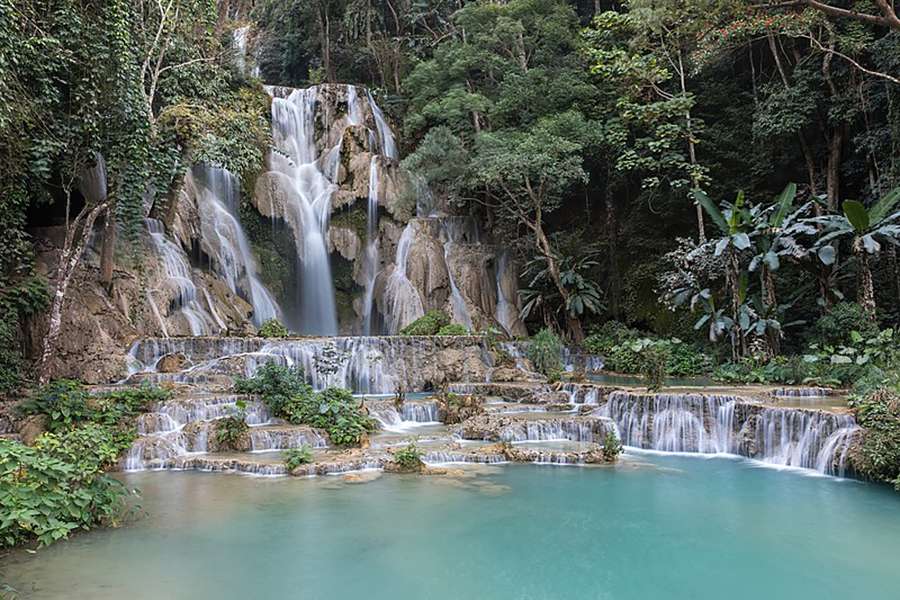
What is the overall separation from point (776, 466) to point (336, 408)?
6317 mm

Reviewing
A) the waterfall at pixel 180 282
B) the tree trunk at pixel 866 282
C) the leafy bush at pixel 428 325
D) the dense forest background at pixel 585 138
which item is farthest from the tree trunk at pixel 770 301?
the waterfall at pixel 180 282

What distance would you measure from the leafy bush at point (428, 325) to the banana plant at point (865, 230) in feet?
29.4

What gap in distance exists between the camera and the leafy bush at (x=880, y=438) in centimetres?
703

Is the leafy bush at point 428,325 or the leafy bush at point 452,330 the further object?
the leafy bush at point 428,325

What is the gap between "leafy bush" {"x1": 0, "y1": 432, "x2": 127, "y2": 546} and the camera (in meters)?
4.82

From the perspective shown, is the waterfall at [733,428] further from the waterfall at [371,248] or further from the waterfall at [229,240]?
the waterfall at [229,240]

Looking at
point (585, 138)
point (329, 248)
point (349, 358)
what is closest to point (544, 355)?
point (349, 358)

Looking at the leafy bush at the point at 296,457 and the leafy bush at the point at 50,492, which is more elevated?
the leafy bush at the point at 50,492

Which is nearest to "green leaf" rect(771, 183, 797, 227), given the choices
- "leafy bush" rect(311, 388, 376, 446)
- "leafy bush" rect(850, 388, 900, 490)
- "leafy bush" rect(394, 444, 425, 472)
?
"leafy bush" rect(850, 388, 900, 490)

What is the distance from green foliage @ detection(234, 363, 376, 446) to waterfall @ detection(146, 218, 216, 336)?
4.98m

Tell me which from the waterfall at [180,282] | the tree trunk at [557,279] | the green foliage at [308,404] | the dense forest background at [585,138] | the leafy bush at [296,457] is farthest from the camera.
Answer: the tree trunk at [557,279]

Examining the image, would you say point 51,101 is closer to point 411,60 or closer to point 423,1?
point 411,60

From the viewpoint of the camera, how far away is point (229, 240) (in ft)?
59.1

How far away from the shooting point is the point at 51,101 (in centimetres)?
1005
